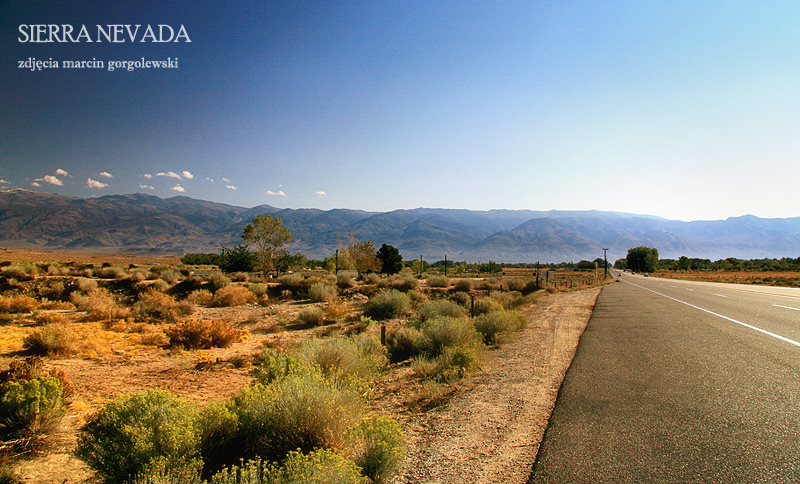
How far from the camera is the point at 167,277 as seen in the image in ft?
95.6

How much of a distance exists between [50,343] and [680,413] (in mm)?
14062

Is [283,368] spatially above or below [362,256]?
below

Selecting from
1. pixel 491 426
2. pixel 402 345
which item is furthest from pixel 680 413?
pixel 402 345

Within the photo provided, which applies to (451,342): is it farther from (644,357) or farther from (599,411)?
(599,411)

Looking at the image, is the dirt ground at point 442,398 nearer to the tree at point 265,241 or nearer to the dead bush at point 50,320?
the dead bush at point 50,320

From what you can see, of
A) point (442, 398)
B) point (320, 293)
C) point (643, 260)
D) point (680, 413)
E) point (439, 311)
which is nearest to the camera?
point (680, 413)

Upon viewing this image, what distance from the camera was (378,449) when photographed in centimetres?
412

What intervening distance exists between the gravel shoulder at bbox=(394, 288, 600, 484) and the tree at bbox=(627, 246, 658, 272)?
15311cm

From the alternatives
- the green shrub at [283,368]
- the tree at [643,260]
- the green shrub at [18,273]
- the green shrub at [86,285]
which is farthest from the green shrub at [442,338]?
the tree at [643,260]

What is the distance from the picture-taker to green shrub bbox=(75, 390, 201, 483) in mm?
3801

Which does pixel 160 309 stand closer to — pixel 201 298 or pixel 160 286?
→ pixel 201 298

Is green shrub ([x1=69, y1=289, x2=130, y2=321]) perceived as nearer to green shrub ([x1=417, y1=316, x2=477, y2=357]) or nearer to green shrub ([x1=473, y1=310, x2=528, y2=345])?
green shrub ([x1=417, y1=316, x2=477, y2=357])

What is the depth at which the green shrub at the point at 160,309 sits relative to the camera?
1731 centimetres

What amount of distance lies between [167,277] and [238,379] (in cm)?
2455
